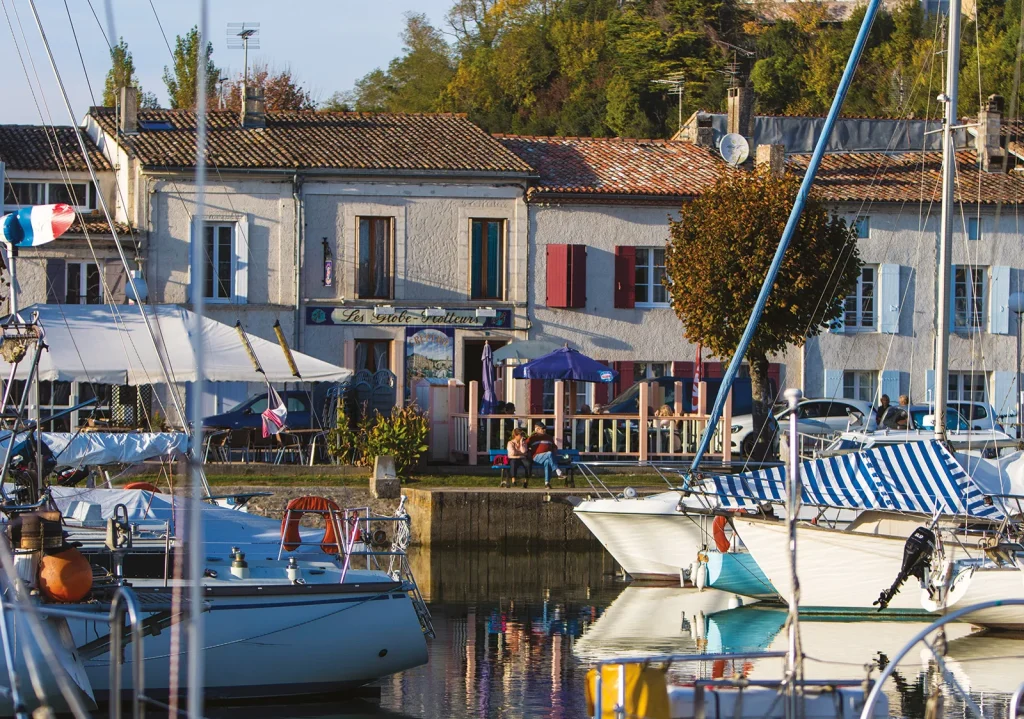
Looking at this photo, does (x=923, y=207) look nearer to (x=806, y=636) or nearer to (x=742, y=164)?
(x=742, y=164)

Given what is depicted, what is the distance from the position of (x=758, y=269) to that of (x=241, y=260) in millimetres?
11085

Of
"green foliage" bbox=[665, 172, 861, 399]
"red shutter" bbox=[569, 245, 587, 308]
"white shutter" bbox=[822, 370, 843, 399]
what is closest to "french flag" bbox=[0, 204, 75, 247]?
"green foliage" bbox=[665, 172, 861, 399]

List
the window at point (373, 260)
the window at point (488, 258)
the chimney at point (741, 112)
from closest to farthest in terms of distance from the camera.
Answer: the window at point (373, 260)
the window at point (488, 258)
the chimney at point (741, 112)

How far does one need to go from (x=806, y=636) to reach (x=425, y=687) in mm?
5259

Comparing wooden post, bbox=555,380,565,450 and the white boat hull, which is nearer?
the white boat hull

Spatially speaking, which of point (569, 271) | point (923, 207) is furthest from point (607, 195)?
point (923, 207)

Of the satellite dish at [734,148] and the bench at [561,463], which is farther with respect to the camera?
the satellite dish at [734,148]

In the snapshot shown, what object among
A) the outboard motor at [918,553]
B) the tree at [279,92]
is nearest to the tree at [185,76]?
the tree at [279,92]

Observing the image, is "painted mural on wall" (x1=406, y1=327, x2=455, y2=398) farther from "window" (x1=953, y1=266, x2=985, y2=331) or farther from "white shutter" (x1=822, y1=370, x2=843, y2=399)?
"window" (x1=953, y1=266, x2=985, y2=331)

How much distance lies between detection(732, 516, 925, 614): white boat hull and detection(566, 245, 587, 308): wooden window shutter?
47.9 ft

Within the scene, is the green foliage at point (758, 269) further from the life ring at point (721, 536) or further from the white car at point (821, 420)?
the life ring at point (721, 536)

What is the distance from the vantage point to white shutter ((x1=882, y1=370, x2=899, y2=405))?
34844 millimetres

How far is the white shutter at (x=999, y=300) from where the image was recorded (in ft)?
116

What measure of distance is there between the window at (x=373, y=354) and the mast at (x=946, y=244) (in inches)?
549
